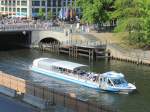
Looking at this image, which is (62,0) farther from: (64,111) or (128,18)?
(64,111)

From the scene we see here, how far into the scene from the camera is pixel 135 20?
114062 millimetres

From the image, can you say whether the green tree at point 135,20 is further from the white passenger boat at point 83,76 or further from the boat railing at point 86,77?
the boat railing at point 86,77

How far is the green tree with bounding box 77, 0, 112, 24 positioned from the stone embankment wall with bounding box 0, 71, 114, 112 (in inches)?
2571

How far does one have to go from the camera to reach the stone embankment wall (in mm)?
52688

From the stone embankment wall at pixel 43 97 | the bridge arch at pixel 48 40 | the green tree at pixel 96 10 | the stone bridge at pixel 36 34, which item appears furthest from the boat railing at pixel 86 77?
the bridge arch at pixel 48 40

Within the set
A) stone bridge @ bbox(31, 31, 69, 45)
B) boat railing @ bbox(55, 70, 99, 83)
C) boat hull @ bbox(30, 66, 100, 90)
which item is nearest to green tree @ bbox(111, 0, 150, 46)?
stone bridge @ bbox(31, 31, 69, 45)

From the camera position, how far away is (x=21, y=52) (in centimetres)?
12344

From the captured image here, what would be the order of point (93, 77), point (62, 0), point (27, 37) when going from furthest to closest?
point (62, 0) < point (27, 37) < point (93, 77)

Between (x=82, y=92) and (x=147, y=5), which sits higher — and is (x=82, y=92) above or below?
below

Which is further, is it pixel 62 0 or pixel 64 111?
pixel 62 0

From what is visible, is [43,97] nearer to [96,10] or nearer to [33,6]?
[96,10]

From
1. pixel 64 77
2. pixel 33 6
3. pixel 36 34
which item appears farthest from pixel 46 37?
pixel 33 6

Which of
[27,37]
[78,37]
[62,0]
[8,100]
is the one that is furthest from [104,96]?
[62,0]

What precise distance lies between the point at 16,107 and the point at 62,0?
140 m
